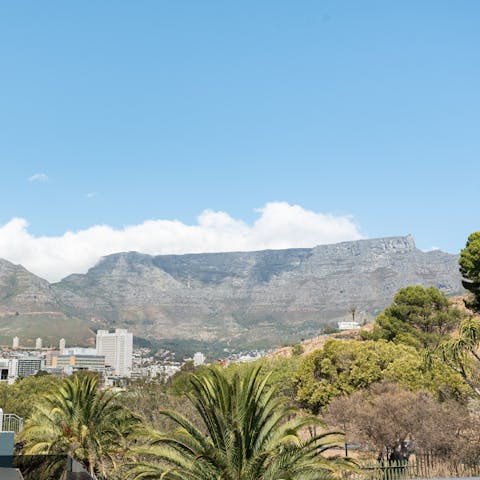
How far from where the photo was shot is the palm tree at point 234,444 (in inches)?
508

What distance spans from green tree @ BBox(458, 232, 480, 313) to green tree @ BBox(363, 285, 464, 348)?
12.2 m

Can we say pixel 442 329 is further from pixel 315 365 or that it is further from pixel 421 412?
pixel 421 412

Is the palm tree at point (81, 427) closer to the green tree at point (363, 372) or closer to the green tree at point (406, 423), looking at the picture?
the green tree at point (406, 423)

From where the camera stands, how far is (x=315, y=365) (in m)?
45.7

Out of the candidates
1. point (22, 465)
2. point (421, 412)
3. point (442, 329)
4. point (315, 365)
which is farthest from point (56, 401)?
point (442, 329)

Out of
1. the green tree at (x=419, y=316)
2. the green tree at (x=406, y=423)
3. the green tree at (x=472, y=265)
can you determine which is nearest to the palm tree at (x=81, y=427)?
the green tree at (x=406, y=423)

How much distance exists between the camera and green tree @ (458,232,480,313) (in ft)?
153

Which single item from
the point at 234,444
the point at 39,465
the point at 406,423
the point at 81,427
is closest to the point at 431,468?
the point at 406,423

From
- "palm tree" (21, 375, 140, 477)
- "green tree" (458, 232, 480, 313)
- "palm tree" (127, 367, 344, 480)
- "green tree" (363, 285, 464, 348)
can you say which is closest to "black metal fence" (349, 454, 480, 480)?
"palm tree" (21, 375, 140, 477)

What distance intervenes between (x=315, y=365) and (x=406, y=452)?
51.4 ft

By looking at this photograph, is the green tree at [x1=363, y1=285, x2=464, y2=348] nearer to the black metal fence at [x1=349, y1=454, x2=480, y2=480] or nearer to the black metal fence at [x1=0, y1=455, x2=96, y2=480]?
the black metal fence at [x1=349, y1=454, x2=480, y2=480]

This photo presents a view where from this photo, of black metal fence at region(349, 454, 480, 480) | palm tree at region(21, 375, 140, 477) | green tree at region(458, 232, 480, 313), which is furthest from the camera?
green tree at region(458, 232, 480, 313)

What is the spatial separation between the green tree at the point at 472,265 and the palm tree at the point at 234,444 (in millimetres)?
37012

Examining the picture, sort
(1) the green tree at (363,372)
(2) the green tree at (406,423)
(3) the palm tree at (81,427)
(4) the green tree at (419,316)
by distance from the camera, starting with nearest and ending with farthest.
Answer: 1. (3) the palm tree at (81,427)
2. (2) the green tree at (406,423)
3. (1) the green tree at (363,372)
4. (4) the green tree at (419,316)
